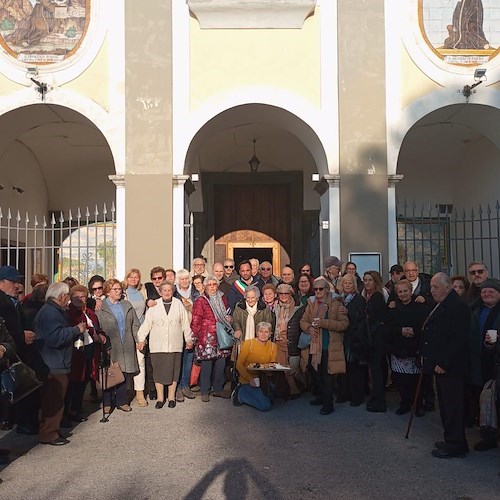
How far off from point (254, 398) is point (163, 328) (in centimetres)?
143

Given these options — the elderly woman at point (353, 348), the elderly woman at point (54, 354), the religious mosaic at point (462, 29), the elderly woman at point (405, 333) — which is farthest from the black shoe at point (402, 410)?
the religious mosaic at point (462, 29)

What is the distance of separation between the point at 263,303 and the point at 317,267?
16.4ft

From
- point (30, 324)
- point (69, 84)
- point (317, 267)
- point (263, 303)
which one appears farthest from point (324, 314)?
point (69, 84)

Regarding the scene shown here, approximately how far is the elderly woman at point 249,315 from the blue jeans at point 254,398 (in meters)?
0.65

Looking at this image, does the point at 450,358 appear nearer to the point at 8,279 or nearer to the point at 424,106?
the point at 8,279

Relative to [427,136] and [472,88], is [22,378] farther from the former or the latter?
[427,136]

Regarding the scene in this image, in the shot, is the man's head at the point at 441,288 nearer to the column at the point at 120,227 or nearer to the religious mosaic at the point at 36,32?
the column at the point at 120,227

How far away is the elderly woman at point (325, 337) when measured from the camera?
275 inches

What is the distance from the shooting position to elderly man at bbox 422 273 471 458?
5.23 meters

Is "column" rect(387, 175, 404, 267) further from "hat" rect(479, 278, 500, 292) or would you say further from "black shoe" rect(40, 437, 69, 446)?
"black shoe" rect(40, 437, 69, 446)

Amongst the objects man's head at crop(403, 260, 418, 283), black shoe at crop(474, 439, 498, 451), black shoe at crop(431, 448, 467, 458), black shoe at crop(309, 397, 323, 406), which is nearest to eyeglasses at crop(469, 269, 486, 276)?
man's head at crop(403, 260, 418, 283)

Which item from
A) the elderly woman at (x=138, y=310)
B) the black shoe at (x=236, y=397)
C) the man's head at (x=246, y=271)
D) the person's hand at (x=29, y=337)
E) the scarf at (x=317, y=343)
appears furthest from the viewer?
the man's head at (x=246, y=271)

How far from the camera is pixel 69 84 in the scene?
1003cm

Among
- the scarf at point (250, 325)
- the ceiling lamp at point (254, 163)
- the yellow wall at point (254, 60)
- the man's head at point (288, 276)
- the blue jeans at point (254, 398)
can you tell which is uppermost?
the yellow wall at point (254, 60)
